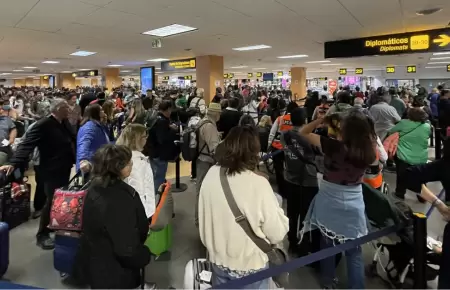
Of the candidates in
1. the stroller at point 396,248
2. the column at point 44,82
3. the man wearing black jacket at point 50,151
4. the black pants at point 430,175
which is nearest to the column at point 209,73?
the man wearing black jacket at point 50,151

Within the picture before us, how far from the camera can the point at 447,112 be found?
302 inches

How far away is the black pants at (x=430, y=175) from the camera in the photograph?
2.10 m

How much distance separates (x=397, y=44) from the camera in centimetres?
754

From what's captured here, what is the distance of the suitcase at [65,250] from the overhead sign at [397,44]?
768cm

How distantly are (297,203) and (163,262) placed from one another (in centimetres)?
158

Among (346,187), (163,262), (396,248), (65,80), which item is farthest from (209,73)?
(65,80)

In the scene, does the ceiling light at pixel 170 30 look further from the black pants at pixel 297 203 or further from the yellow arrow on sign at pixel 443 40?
the yellow arrow on sign at pixel 443 40

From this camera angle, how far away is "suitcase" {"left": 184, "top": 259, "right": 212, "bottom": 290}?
207cm

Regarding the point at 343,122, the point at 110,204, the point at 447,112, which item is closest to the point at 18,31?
the point at 110,204

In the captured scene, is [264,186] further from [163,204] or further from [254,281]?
[163,204]

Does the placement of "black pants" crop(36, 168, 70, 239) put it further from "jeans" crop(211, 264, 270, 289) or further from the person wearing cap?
"jeans" crop(211, 264, 270, 289)

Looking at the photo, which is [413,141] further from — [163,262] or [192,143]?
[163,262]

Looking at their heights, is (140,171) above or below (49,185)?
above

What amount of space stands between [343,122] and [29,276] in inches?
130
